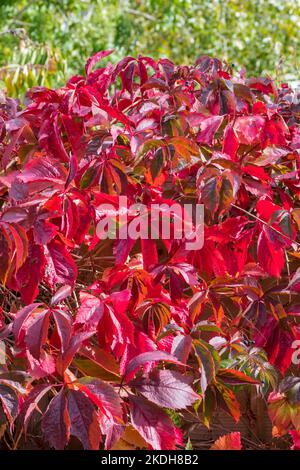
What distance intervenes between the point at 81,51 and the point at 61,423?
9.51 m

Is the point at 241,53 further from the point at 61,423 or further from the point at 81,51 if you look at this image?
the point at 61,423

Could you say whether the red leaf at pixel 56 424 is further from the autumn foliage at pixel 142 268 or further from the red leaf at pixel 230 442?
the red leaf at pixel 230 442

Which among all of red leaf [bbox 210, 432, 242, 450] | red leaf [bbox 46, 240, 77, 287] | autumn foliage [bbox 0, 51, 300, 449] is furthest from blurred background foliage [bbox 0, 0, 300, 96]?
red leaf [bbox 210, 432, 242, 450]

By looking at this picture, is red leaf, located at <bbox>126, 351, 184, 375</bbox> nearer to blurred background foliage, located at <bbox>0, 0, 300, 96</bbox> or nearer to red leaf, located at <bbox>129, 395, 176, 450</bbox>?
red leaf, located at <bbox>129, 395, 176, 450</bbox>

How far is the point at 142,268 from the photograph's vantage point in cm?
137

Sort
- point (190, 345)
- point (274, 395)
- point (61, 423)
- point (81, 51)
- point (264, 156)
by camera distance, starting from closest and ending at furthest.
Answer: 1. point (61, 423)
2. point (190, 345)
3. point (274, 395)
4. point (264, 156)
5. point (81, 51)

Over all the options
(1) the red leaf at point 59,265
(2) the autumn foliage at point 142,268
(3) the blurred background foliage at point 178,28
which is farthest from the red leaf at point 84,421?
(3) the blurred background foliage at point 178,28

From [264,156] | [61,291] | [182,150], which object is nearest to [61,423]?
[61,291]

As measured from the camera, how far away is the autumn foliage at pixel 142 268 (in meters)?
1.17

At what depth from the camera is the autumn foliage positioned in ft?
3.84

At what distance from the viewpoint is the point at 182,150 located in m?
1.39

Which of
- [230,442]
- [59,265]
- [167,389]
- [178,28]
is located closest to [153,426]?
[167,389]

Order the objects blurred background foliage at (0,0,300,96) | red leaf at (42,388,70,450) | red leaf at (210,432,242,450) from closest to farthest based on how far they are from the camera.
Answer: red leaf at (42,388,70,450), red leaf at (210,432,242,450), blurred background foliage at (0,0,300,96)

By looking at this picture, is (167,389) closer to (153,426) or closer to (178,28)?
(153,426)
